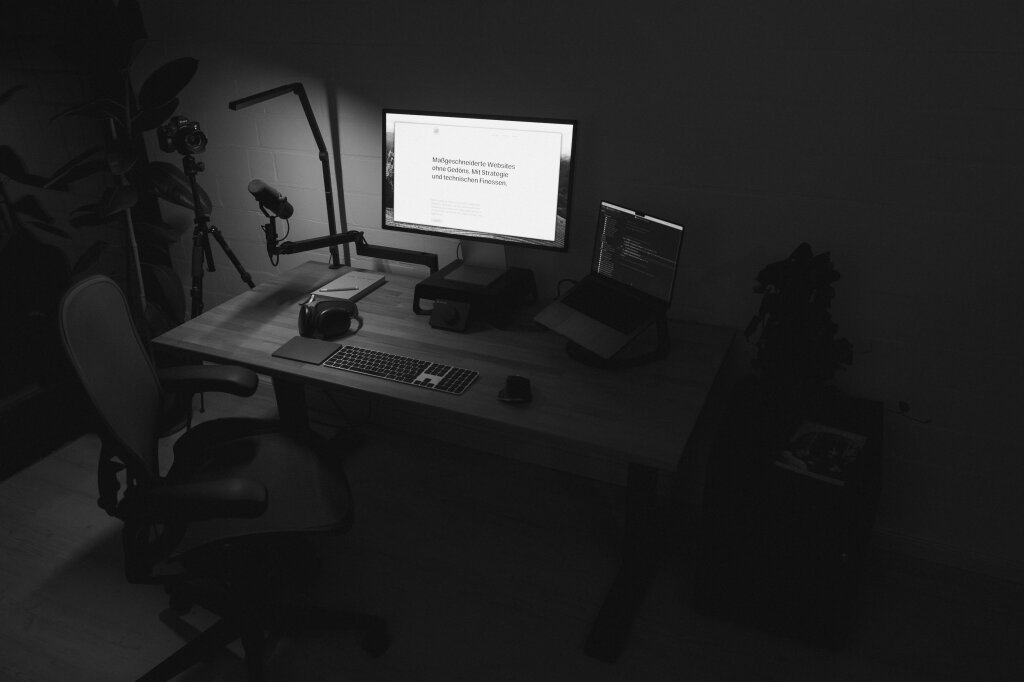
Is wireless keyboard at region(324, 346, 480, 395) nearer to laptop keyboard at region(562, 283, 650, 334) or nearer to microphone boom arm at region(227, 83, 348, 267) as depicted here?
laptop keyboard at region(562, 283, 650, 334)

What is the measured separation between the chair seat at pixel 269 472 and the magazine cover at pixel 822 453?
119 cm

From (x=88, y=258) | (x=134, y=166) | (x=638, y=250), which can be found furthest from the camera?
(x=88, y=258)

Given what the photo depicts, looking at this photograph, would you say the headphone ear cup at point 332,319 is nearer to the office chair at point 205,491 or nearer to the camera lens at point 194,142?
the office chair at point 205,491

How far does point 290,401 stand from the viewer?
2.69 m

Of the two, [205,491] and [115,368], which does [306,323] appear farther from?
[205,491]

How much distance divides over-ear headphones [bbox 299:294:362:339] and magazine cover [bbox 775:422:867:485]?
132 cm

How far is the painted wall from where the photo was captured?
189cm

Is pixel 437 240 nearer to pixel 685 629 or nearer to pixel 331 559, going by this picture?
pixel 331 559

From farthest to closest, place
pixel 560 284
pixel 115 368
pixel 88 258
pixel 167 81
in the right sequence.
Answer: pixel 88 258
pixel 167 81
pixel 560 284
pixel 115 368

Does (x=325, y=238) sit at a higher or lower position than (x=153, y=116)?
lower

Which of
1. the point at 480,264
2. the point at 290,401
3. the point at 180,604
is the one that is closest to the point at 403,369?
the point at 480,264

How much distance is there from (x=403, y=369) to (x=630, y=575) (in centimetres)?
96

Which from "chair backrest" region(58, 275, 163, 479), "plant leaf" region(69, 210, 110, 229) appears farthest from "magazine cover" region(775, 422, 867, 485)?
"plant leaf" region(69, 210, 110, 229)

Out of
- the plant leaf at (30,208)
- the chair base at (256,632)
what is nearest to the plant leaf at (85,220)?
the plant leaf at (30,208)
